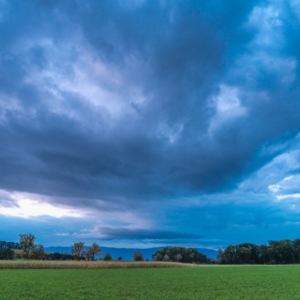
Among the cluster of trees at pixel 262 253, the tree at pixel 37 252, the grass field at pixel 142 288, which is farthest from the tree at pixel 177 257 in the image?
the grass field at pixel 142 288

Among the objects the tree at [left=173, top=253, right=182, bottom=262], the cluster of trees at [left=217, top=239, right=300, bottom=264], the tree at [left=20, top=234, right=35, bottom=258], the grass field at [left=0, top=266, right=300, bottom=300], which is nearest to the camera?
the grass field at [left=0, top=266, right=300, bottom=300]

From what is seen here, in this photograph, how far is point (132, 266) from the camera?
8150 cm

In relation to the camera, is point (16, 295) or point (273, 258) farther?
point (273, 258)

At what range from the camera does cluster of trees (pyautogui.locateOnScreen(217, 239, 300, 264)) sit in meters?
158

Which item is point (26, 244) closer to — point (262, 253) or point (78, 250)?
point (78, 250)

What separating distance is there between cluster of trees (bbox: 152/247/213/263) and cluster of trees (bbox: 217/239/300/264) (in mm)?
11364

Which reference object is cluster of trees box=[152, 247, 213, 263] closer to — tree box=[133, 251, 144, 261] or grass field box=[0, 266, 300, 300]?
tree box=[133, 251, 144, 261]

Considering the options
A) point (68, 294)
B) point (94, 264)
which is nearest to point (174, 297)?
point (68, 294)

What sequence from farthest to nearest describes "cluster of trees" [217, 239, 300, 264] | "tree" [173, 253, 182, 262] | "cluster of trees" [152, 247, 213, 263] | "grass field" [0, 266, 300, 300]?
"cluster of trees" [152, 247, 213, 263]
"tree" [173, 253, 182, 262]
"cluster of trees" [217, 239, 300, 264]
"grass field" [0, 266, 300, 300]

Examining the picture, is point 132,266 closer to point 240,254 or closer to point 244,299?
point 244,299

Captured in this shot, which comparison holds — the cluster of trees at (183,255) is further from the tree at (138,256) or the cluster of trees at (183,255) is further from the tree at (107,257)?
the tree at (107,257)

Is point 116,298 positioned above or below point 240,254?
below

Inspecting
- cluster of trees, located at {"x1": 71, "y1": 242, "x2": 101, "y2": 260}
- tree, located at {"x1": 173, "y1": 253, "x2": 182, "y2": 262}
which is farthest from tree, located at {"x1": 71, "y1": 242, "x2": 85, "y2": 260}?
tree, located at {"x1": 173, "y1": 253, "x2": 182, "y2": 262}

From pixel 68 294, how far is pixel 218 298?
468 inches
